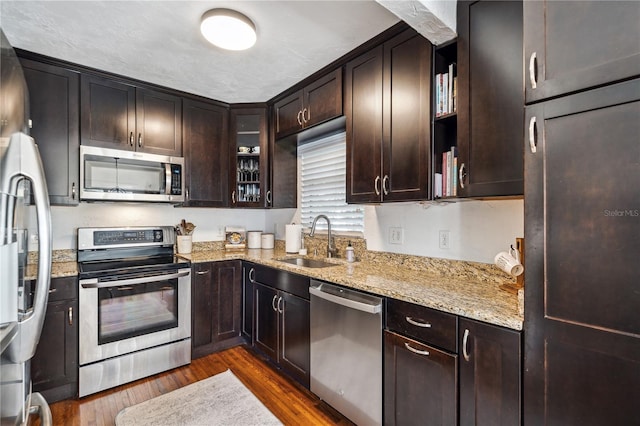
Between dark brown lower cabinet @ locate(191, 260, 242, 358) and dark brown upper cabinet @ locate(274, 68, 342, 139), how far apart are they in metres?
1.39

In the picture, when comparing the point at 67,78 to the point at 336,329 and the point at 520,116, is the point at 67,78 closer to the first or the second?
the point at 336,329

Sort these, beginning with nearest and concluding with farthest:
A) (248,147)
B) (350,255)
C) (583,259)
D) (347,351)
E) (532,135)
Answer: (583,259) < (532,135) < (347,351) < (350,255) < (248,147)

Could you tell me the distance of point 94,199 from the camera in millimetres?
2459

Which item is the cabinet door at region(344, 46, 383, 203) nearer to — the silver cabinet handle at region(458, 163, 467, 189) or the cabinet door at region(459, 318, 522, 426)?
the silver cabinet handle at region(458, 163, 467, 189)

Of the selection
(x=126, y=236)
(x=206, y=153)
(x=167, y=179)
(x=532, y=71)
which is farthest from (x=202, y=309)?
(x=532, y=71)

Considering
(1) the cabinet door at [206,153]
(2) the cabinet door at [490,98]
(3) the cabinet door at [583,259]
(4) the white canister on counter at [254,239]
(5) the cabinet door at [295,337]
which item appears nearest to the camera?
(3) the cabinet door at [583,259]

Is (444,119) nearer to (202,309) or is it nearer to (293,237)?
(293,237)

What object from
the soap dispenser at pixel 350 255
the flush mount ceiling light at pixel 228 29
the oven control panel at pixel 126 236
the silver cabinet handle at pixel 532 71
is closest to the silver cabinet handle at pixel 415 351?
the soap dispenser at pixel 350 255

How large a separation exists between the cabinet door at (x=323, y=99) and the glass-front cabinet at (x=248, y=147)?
726 mm

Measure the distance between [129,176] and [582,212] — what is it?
2972 millimetres

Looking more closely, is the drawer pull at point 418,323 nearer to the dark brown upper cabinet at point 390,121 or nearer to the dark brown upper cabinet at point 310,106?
the dark brown upper cabinet at point 390,121

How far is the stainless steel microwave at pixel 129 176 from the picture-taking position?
8.02 ft

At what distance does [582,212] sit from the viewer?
987 mm

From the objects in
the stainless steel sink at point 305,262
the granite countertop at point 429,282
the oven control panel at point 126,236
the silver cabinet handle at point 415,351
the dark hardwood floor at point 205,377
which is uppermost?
the oven control panel at point 126,236
